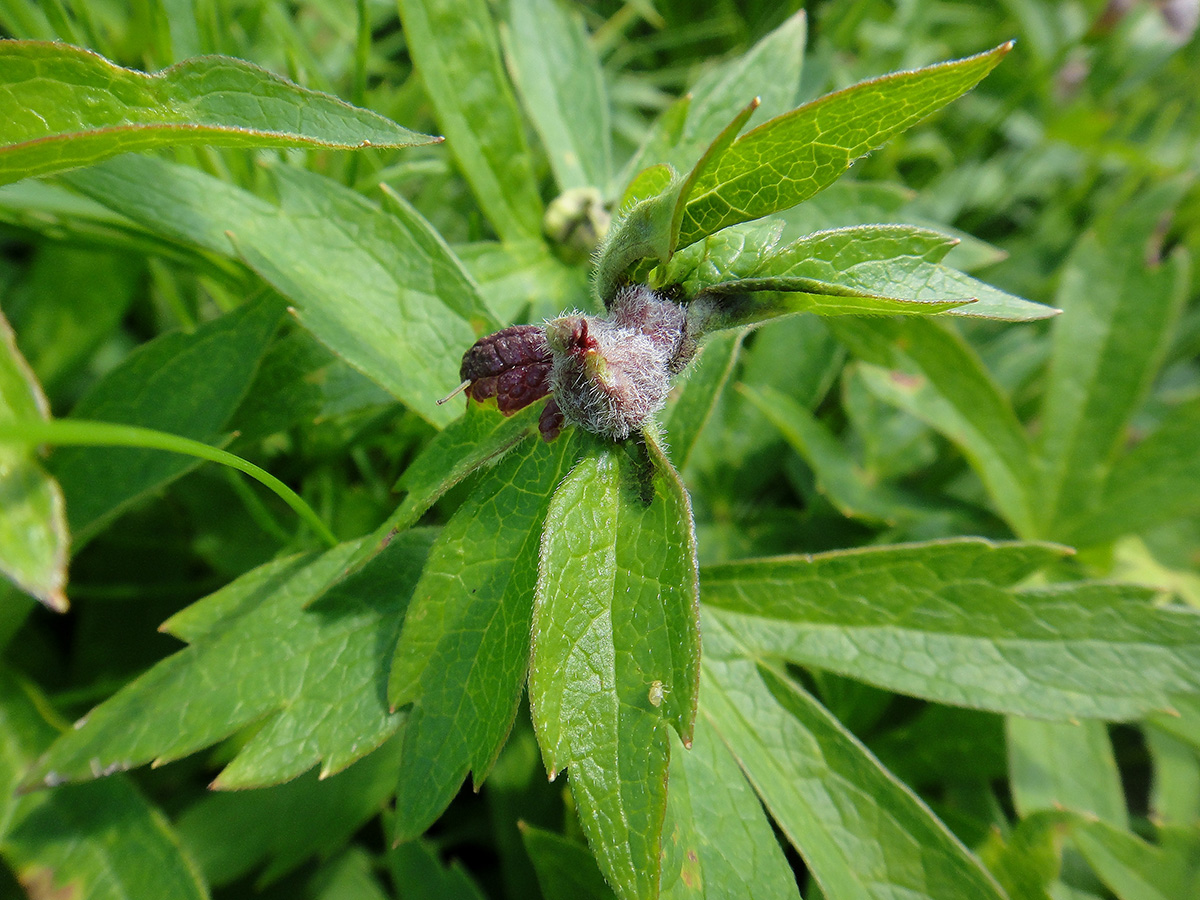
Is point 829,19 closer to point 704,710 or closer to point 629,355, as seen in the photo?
point 629,355

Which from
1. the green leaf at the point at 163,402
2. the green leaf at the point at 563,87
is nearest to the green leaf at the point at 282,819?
Answer: the green leaf at the point at 163,402

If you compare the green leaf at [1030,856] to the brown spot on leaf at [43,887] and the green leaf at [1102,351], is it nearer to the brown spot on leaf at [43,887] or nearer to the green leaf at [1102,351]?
the green leaf at [1102,351]

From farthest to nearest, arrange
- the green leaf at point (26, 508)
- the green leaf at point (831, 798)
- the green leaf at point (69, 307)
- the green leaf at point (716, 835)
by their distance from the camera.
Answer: the green leaf at point (69, 307)
the green leaf at point (831, 798)
the green leaf at point (716, 835)
the green leaf at point (26, 508)

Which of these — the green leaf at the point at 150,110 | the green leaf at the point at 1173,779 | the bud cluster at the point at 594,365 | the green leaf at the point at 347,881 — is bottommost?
the green leaf at the point at 1173,779

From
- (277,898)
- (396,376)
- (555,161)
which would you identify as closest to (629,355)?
(396,376)

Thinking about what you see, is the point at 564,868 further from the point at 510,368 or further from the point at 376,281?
the point at 376,281

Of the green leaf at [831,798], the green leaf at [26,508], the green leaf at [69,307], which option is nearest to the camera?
the green leaf at [26,508]
